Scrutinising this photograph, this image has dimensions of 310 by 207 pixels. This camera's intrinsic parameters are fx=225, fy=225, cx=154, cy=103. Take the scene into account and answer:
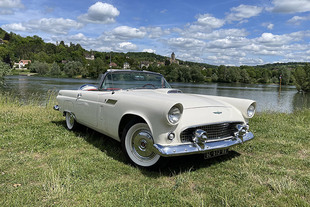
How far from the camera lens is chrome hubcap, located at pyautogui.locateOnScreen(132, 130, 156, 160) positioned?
295cm

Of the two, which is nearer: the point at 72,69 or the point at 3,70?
the point at 3,70

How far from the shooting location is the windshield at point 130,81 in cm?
429

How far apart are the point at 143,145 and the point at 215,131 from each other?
1.01 metres

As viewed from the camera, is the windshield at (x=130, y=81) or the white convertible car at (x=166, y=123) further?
the windshield at (x=130, y=81)

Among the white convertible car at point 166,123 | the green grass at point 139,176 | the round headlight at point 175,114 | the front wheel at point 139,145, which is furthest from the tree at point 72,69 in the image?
the round headlight at point 175,114

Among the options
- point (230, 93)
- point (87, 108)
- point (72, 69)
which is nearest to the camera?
point (87, 108)

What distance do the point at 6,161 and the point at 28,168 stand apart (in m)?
0.48

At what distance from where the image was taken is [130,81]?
4.40 metres

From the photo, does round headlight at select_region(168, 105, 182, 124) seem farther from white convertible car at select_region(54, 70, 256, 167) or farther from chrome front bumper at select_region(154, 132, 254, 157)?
chrome front bumper at select_region(154, 132, 254, 157)

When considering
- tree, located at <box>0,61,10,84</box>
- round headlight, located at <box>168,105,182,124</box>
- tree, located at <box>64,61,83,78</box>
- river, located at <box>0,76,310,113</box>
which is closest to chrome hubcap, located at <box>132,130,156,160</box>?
round headlight, located at <box>168,105,182,124</box>

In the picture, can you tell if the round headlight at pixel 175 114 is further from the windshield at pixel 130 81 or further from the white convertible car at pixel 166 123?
the windshield at pixel 130 81

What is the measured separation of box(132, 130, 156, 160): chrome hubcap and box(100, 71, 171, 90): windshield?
4.63 feet

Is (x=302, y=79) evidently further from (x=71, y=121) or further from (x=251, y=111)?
(x=71, y=121)

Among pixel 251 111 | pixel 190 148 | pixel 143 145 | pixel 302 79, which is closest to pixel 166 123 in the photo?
pixel 190 148
